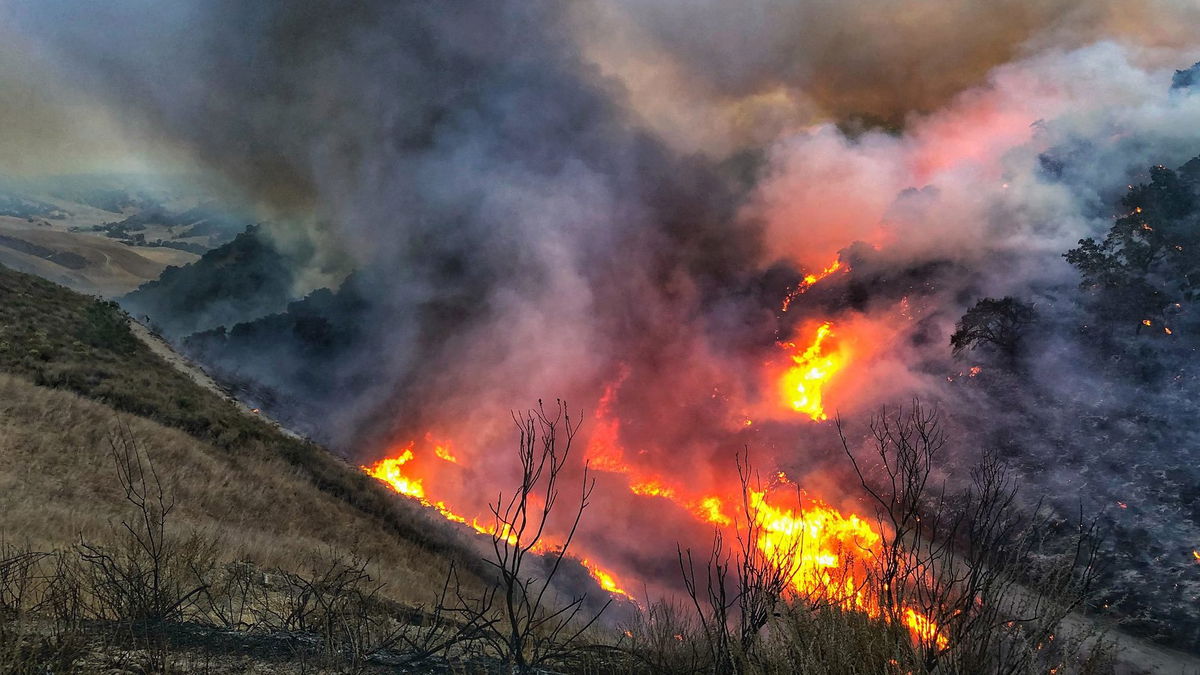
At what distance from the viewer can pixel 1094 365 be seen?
23156 mm

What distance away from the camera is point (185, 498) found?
1395 centimetres

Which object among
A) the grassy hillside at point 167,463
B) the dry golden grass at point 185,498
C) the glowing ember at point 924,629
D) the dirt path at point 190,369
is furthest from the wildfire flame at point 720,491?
the glowing ember at point 924,629

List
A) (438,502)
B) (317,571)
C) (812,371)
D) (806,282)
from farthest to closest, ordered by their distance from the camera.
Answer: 1. (806,282)
2. (812,371)
3. (438,502)
4. (317,571)

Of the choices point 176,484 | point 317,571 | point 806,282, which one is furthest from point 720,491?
point 806,282

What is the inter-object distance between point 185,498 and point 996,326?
34175mm

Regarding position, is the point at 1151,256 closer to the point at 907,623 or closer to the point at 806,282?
the point at 806,282

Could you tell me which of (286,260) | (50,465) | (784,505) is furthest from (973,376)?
(286,260)

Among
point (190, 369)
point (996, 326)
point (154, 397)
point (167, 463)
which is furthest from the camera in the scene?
point (190, 369)

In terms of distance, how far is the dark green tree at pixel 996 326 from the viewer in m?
26.1

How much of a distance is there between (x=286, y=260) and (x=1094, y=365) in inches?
3253

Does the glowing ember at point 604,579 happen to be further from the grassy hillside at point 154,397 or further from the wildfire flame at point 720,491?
the grassy hillside at point 154,397

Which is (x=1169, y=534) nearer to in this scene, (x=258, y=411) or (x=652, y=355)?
(x=652, y=355)

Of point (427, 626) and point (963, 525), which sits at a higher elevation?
point (963, 525)

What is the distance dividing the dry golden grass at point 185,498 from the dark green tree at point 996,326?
26.7m
